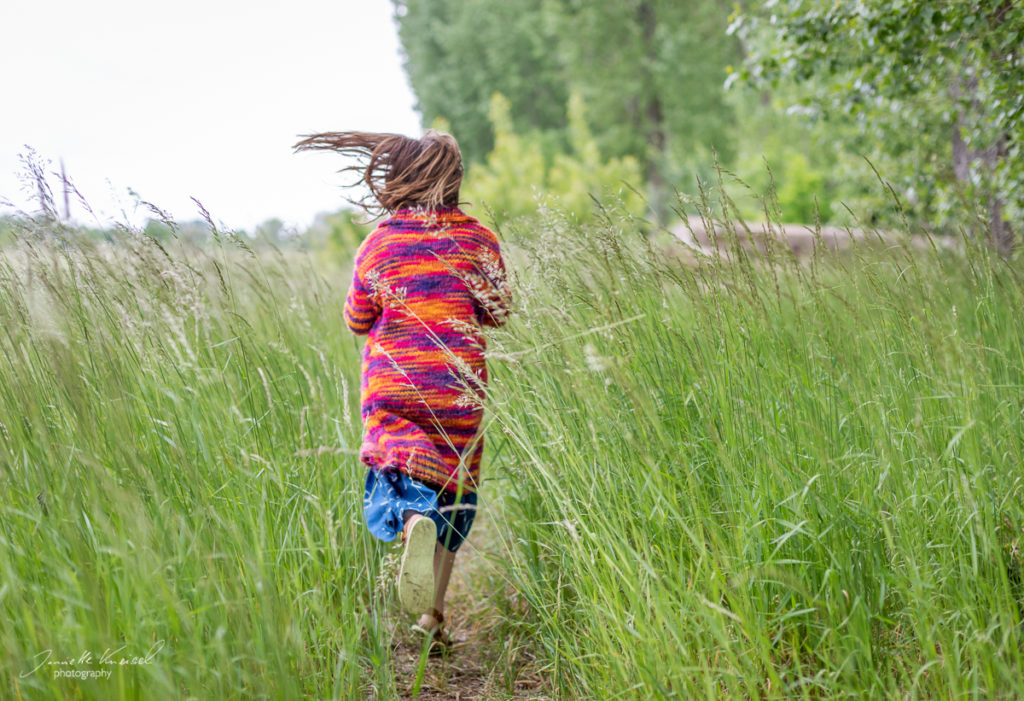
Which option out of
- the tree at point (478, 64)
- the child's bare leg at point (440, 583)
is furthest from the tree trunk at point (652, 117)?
the child's bare leg at point (440, 583)

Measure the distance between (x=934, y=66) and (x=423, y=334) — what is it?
10.2 ft

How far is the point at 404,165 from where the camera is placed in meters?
2.83

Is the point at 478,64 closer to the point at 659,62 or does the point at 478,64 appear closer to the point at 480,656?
the point at 659,62

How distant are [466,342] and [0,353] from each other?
146cm

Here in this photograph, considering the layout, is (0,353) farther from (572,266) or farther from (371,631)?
(572,266)

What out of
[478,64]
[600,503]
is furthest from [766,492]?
[478,64]

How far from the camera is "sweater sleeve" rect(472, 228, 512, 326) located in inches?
98.5

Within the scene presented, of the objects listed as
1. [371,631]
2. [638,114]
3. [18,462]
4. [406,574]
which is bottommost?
[371,631]

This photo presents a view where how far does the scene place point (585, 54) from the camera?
2120 centimetres

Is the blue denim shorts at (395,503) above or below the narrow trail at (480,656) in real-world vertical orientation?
above

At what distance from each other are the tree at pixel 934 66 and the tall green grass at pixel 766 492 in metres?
0.86

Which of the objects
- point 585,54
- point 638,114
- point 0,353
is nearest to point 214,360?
point 0,353

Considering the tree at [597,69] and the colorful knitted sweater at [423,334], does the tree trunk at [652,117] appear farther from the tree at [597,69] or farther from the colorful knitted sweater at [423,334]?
the colorful knitted sweater at [423,334]

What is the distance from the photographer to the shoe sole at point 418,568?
222 cm
